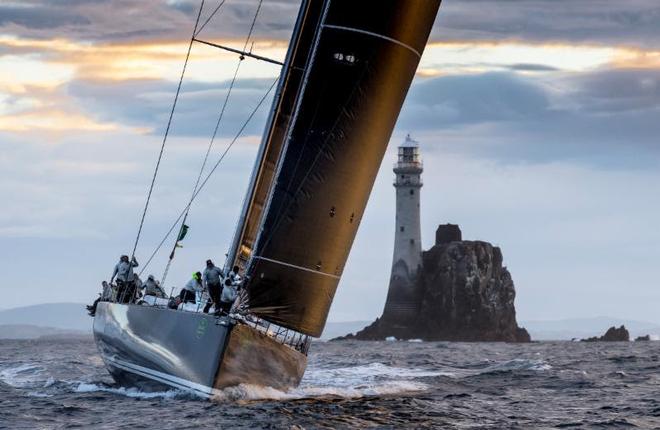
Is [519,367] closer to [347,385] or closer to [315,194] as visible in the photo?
[347,385]

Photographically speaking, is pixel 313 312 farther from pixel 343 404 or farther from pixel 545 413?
Result: pixel 545 413

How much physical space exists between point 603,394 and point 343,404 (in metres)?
6.86

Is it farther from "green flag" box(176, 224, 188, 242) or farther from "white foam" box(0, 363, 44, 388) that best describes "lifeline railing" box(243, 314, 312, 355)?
"white foam" box(0, 363, 44, 388)

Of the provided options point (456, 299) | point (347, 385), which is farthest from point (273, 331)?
point (456, 299)

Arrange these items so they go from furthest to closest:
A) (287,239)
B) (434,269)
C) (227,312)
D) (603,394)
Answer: (434,269)
(603,394)
(287,239)
(227,312)

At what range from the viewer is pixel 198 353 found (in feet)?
61.1

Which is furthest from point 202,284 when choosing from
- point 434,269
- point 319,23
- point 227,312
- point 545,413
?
point 434,269

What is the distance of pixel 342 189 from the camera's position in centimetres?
2020

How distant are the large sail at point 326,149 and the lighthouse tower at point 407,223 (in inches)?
2567

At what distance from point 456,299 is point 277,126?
258 feet

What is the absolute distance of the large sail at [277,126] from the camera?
2133cm

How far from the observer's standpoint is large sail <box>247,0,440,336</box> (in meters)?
19.8

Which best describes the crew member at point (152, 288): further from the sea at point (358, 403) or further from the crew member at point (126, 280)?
the sea at point (358, 403)

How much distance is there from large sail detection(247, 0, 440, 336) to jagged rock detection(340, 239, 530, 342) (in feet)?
238
